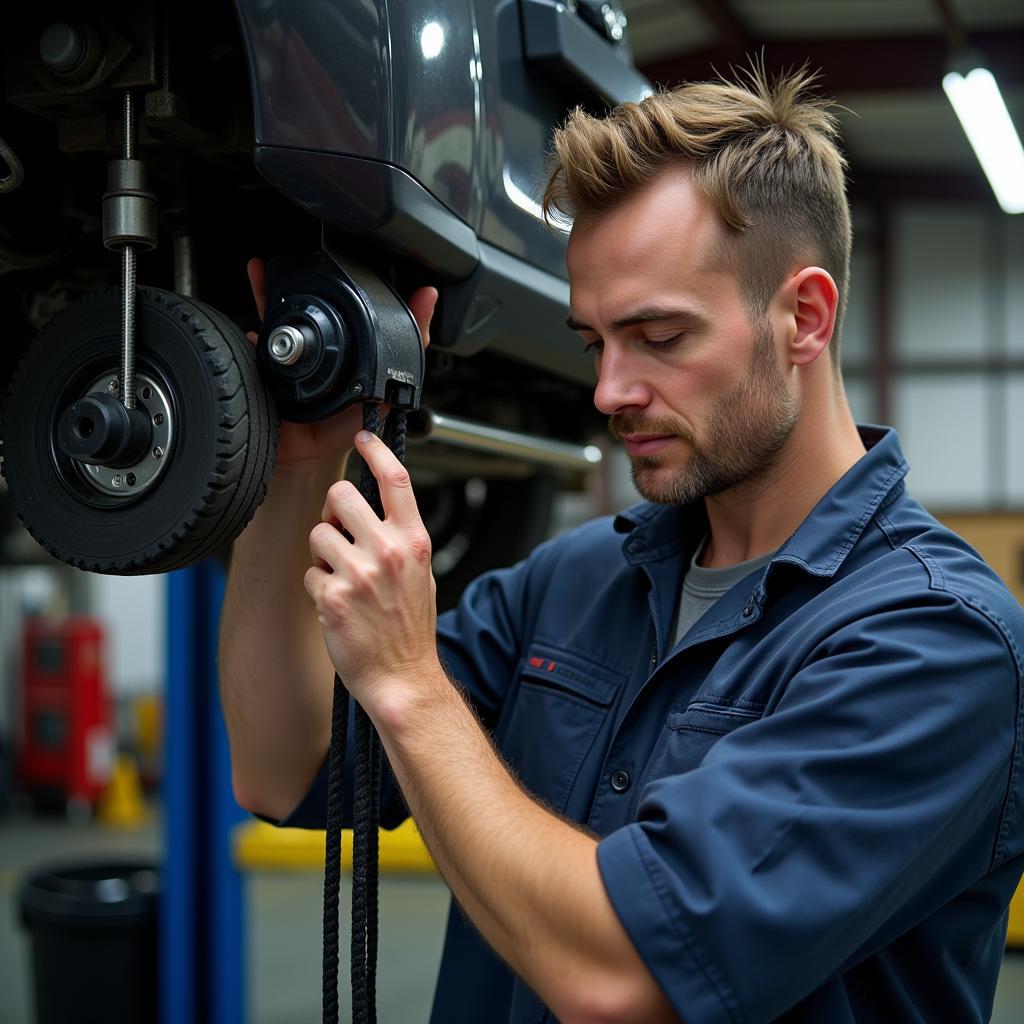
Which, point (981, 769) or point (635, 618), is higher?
point (635, 618)

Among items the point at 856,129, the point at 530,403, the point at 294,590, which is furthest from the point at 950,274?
the point at 294,590

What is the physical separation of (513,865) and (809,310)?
2.06 feet

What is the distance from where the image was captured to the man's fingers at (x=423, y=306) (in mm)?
1101

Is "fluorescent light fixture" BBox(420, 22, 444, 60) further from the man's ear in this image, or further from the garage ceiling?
the garage ceiling

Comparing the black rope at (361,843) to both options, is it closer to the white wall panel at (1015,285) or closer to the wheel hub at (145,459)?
the wheel hub at (145,459)

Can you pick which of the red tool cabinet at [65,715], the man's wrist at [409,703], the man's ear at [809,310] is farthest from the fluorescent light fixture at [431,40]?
the red tool cabinet at [65,715]

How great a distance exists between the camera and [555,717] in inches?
50.7

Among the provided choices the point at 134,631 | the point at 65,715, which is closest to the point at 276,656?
the point at 65,715

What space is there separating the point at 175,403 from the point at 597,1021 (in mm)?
573

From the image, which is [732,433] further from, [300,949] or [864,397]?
[864,397]

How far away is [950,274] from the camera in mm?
10555

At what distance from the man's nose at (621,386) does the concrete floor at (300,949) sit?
2.41 metres

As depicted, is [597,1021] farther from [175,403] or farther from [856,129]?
[856,129]

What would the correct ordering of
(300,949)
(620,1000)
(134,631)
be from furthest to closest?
(134,631)
(300,949)
(620,1000)
